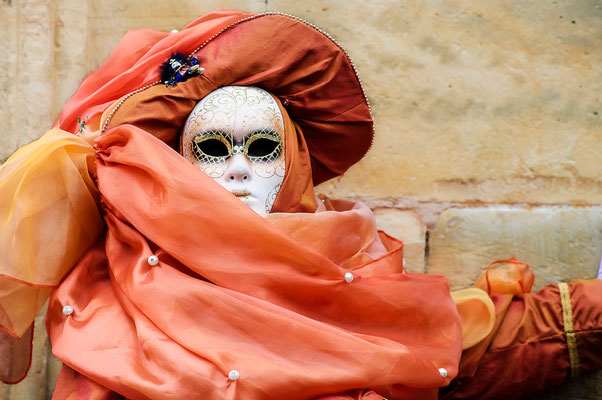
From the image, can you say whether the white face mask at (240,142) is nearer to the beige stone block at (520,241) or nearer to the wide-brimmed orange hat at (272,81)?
the wide-brimmed orange hat at (272,81)

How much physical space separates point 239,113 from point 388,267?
1.53 ft

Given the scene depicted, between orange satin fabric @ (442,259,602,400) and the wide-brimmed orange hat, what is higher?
the wide-brimmed orange hat

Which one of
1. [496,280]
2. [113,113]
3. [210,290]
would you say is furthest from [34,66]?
[496,280]

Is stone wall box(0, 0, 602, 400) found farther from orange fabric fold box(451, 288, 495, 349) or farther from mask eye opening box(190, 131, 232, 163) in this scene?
mask eye opening box(190, 131, 232, 163)

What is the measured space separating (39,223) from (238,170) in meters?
0.43

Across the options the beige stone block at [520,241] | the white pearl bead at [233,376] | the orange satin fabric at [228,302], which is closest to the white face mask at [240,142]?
the orange satin fabric at [228,302]

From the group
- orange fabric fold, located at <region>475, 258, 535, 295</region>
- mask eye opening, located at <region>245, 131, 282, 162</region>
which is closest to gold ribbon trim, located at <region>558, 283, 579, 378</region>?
orange fabric fold, located at <region>475, 258, 535, 295</region>

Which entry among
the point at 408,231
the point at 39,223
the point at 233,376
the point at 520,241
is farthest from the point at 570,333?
the point at 39,223

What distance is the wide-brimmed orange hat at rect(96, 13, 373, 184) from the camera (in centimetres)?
198

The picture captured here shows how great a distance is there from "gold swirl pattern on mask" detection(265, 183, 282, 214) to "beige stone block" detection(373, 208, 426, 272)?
558 mm

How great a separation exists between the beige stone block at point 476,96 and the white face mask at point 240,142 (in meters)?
0.55

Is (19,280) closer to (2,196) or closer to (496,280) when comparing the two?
(2,196)

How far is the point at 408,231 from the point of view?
8.09 ft

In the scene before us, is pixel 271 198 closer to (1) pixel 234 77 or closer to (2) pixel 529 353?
(1) pixel 234 77
